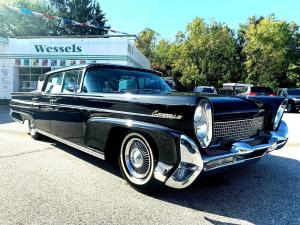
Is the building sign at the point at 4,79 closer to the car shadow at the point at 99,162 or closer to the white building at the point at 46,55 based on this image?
the white building at the point at 46,55

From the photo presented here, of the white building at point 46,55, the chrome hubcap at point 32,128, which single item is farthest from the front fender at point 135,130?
the white building at point 46,55

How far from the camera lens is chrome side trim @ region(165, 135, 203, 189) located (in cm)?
296

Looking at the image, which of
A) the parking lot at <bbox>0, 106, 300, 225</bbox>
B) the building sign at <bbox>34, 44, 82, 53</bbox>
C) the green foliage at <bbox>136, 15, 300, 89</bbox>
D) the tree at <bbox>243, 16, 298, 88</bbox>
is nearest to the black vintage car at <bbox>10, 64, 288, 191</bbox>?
the parking lot at <bbox>0, 106, 300, 225</bbox>

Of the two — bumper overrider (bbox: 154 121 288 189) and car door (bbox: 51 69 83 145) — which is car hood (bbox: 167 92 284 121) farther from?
car door (bbox: 51 69 83 145)

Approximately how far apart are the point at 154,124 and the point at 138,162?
1.99ft

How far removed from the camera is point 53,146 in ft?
19.6

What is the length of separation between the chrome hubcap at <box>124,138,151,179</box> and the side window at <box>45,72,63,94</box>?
211 cm

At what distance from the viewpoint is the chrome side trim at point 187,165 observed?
296cm

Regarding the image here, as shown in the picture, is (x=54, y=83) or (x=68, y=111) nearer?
(x=68, y=111)

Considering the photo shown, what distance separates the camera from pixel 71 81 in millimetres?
4871

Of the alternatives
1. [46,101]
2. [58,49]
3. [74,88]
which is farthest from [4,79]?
[74,88]

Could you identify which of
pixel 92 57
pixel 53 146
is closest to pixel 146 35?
pixel 92 57

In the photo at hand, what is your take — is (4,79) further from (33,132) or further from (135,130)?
(135,130)

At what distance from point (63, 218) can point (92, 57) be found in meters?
19.6
